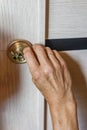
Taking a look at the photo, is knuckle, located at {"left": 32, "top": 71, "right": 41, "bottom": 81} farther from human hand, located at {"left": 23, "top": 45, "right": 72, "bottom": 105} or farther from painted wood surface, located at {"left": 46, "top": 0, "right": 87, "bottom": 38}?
painted wood surface, located at {"left": 46, "top": 0, "right": 87, "bottom": 38}

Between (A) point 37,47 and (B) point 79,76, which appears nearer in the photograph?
(A) point 37,47

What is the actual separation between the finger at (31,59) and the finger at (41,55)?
10mm

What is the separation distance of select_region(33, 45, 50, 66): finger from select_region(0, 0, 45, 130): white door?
0.03 meters

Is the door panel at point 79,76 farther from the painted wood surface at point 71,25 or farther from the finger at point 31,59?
the finger at point 31,59

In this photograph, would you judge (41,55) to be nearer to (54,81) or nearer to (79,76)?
(54,81)

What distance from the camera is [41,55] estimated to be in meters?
0.64

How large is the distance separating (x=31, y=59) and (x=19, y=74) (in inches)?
3.5

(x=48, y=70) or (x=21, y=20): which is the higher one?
(x=21, y=20)

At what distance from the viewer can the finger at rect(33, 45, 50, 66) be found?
25.2 inches

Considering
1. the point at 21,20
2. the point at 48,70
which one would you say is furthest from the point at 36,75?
the point at 21,20

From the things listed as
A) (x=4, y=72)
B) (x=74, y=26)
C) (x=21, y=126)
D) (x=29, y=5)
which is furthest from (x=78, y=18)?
(x=21, y=126)

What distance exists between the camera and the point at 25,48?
0.66 meters

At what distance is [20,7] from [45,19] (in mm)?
69

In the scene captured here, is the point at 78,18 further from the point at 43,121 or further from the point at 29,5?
the point at 43,121
